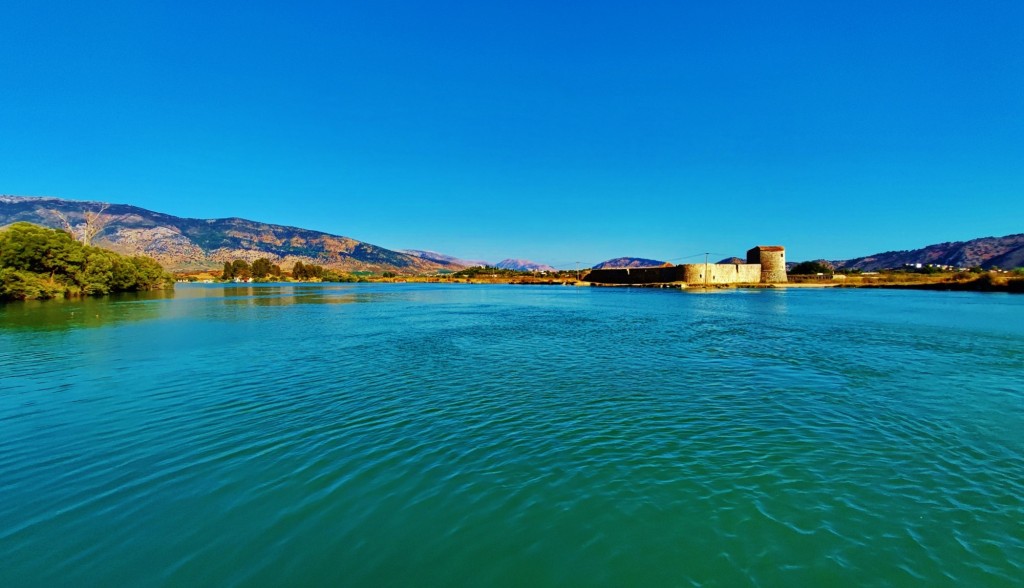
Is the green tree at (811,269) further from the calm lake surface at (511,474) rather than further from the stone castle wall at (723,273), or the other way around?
the calm lake surface at (511,474)

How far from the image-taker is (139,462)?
8.11m

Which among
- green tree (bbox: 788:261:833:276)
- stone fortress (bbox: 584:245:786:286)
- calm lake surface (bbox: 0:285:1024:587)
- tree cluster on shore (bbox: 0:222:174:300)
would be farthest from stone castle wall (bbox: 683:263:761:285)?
tree cluster on shore (bbox: 0:222:174:300)

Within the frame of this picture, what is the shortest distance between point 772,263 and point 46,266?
140275 millimetres

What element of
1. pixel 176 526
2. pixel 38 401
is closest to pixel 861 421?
pixel 176 526

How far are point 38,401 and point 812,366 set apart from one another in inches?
998

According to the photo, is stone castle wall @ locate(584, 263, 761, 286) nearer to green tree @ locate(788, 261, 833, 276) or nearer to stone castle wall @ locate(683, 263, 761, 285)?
stone castle wall @ locate(683, 263, 761, 285)

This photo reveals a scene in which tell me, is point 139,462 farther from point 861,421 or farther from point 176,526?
point 861,421

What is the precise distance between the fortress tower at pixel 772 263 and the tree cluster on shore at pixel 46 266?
447 feet

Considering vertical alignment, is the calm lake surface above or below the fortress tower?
below

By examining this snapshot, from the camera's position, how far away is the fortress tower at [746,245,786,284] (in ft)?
378

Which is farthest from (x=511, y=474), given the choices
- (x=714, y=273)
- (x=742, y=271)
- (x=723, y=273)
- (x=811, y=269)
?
(x=811, y=269)

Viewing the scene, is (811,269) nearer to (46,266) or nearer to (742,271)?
(742,271)

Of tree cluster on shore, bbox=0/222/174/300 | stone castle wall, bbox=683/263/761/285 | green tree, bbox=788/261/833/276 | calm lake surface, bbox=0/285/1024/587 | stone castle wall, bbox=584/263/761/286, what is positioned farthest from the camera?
green tree, bbox=788/261/833/276

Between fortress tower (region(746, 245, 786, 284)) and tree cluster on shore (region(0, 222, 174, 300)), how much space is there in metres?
136
